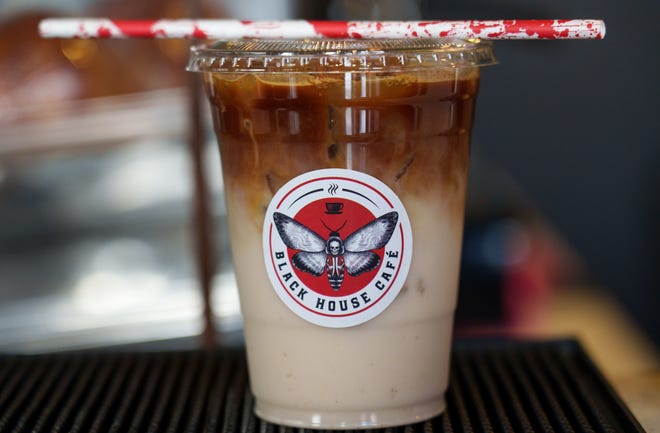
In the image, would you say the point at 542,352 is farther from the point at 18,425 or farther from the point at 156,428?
the point at 18,425

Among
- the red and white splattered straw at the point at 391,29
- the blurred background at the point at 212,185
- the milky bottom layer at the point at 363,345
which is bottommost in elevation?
the blurred background at the point at 212,185

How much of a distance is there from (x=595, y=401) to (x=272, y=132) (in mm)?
422

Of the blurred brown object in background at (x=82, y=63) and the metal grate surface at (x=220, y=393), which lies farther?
the blurred brown object in background at (x=82, y=63)

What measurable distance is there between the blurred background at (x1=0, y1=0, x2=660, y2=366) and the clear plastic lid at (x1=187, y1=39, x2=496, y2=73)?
1.07m

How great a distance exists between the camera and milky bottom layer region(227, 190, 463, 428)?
847mm

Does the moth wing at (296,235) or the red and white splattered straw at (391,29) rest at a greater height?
the red and white splattered straw at (391,29)

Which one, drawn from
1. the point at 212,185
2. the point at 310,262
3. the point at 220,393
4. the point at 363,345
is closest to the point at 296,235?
the point at 310,262

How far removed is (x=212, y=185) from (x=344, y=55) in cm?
126

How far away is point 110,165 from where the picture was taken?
2.15m

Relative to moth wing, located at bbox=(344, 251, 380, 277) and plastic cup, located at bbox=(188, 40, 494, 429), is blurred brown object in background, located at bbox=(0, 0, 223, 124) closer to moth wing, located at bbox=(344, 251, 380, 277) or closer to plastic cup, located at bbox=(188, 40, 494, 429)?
plastic cup, located at bbox=(188, 40, 494, 429)

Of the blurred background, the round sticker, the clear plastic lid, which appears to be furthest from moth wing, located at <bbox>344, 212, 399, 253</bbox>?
the blurred background

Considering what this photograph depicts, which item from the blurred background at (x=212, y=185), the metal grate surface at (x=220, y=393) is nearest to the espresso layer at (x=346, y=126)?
the metal grate surface at (x=220, y=393)

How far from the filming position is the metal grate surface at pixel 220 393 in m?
0.86

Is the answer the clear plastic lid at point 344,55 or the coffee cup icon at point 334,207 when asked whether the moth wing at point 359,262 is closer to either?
the coffee cup icon at point 334,207
